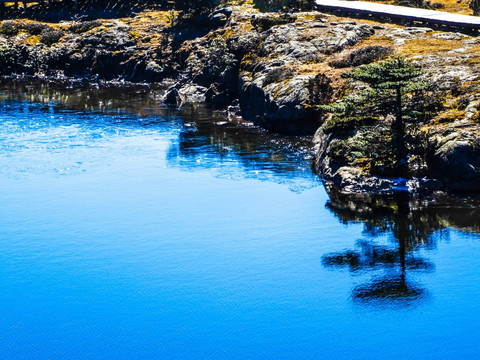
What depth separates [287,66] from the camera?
65.8 meters

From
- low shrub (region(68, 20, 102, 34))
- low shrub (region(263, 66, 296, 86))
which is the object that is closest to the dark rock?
low shrub (region(263, 66, 296, 86))

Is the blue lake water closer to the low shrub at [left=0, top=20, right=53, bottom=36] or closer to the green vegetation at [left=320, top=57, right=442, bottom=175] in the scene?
the green vegetation at [left=320, top=57, right=442, bottom=175]

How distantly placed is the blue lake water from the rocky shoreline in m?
3.18

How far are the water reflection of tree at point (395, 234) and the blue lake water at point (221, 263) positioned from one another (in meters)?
0.11

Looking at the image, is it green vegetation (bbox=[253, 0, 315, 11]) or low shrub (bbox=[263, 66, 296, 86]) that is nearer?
low shrub (bbox=[263, 66, 296, 86])

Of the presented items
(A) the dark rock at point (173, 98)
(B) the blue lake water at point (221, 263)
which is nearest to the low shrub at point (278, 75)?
(B) the blue lake water at point (221, 263)

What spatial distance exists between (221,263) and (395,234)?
10652 millimetres

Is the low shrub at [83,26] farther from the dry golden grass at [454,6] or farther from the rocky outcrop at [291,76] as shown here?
the dry golden grass at [454,6]

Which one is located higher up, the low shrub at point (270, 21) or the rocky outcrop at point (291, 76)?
the low shrub at point (270, 21)

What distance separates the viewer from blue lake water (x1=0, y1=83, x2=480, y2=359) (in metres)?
25.5

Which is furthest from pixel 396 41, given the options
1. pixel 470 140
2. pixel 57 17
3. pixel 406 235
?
pixel 57 17

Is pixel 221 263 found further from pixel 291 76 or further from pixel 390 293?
pixel 291 76

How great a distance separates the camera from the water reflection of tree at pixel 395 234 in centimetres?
2909

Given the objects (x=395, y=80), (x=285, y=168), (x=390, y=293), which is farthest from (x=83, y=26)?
(x=390, y=293)
